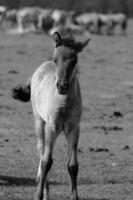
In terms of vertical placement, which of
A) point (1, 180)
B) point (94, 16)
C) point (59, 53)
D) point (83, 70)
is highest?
point (59, 53)

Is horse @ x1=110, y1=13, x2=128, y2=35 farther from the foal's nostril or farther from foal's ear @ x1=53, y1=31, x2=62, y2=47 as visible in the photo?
the foal's nostril

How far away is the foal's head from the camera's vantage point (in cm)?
883

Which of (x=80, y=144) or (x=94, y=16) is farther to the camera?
(x=94, y=16)

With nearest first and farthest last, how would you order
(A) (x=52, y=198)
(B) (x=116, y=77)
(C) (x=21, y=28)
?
(A) (x=52, y=198) < (B) (x=116, y=77) < (C) (x=21, y=28)

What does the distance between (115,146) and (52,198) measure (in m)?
4.53

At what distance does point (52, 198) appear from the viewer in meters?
9.87

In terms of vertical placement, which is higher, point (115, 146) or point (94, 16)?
point (115, 146)

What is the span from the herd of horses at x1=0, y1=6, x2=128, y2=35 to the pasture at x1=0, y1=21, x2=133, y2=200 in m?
19.7

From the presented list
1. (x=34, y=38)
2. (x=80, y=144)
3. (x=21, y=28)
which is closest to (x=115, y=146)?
(x=80, y=144)

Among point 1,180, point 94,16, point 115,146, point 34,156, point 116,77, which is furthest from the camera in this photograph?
point 94,16

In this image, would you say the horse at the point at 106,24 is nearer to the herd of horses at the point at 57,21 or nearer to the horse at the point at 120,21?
the herd of horses at the point at 57,21

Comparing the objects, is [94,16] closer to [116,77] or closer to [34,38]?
[34,38]

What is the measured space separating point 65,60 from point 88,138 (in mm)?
6101

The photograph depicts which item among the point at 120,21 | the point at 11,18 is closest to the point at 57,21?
the point at 11,18
